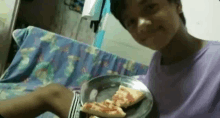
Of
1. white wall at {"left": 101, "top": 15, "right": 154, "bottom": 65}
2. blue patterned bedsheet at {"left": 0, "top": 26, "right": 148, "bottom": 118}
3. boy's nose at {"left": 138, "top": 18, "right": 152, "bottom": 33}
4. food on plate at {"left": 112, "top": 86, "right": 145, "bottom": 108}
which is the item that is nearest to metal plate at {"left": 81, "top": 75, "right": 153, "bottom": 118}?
food on plate at {"left": 112, "top": 86, "right": 145, "bottom": 108}

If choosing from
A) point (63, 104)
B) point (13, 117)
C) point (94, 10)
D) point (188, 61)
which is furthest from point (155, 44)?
point (94, 10)

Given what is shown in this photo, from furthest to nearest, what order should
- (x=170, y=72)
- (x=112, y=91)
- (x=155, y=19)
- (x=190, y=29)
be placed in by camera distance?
(x=190, y=29)
(x=112, y=91)
(x=170, y=72)
(x=155, y=19)

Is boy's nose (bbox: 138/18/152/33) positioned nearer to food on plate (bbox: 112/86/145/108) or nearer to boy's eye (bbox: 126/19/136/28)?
boy's eye (bbox: 126/19/136/28)

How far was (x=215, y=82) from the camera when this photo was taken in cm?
48

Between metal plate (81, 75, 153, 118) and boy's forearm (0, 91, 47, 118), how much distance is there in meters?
0.17

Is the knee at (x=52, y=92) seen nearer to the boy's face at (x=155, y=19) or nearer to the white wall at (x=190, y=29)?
the boy's face at (x=155, y=19)

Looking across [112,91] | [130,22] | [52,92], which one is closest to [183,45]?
[130,22]

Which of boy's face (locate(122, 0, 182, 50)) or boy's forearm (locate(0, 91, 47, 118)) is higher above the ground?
boy's face (locate(122, 0, 182, 50))

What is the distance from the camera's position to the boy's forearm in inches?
21.3

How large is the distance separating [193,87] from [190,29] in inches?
39.6

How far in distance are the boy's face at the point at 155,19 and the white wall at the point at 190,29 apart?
931 mm

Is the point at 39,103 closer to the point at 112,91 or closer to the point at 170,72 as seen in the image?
the point at 112,91

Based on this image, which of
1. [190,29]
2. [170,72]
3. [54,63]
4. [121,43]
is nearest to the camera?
[170,72]

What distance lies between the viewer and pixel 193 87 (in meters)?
0.54
